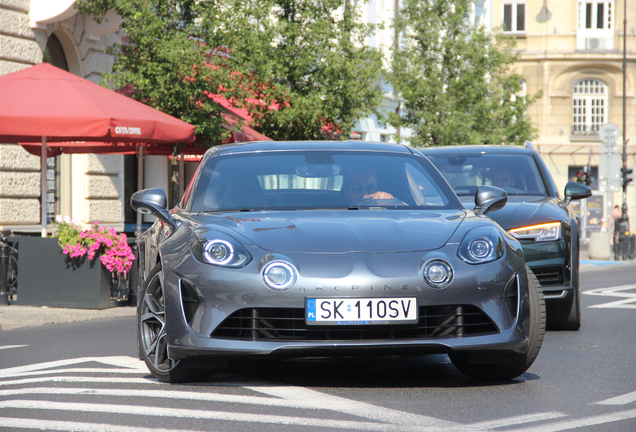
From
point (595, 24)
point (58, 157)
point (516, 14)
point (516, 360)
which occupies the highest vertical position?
point (516, 14)

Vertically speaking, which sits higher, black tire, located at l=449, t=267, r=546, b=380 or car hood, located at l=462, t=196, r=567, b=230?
car hood, located at l=462, t=196, r=567, b=230

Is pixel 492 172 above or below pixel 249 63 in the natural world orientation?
below

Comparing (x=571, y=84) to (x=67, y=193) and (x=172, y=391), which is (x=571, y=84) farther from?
(x=172, y=391)

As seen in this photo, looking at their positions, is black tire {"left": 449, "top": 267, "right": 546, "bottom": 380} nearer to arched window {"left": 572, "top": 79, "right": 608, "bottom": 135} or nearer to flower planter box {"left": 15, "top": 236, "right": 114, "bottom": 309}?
flower planter box {"left": 15, "top": 236, "right": 114, "bottom": 309}

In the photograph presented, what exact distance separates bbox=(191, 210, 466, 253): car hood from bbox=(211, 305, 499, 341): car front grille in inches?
13.0

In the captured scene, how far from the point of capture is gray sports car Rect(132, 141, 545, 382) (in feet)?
16.3

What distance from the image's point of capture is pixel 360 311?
4953 mm

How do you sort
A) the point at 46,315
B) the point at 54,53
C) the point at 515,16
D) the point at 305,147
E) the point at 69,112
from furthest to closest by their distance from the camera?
the point at 515,16 → the point at 54,53 → the point at 69,112 → the point at 46,315 → the point at 305,147

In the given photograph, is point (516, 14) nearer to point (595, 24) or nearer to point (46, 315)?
point (595, 24)

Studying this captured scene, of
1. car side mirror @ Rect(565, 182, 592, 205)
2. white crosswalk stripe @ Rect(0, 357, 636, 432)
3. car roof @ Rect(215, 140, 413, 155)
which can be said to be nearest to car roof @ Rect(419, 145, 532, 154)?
car side mirror @ Rect(565, 182, 592, 205)

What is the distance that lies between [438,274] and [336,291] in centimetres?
53

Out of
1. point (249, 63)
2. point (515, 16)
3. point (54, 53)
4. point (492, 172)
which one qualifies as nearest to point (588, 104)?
point (515, 16)

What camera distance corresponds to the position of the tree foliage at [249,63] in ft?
52.8

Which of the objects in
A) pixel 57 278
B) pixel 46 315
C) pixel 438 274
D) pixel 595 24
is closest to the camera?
pixel 438 274
